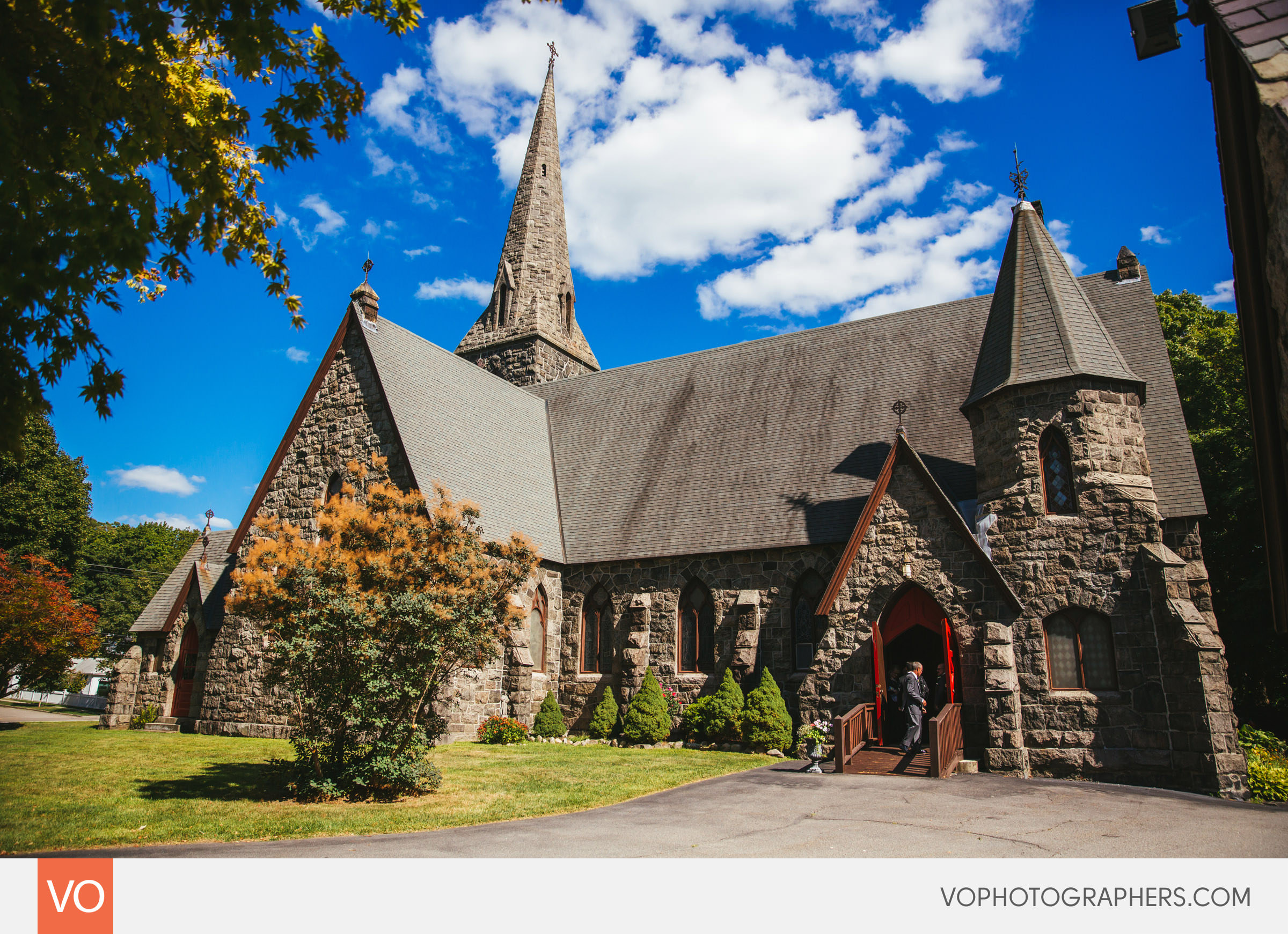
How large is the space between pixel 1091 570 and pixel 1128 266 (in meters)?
9.57

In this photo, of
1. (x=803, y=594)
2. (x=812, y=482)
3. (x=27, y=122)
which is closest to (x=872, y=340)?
(x=812, y=482)

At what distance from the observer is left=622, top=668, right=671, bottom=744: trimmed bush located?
18984mm

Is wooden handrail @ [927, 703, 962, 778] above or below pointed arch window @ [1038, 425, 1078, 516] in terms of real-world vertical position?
below

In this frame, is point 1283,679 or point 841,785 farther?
point 1283,679

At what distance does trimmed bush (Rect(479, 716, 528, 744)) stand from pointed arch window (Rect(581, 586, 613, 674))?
3026 millimetres

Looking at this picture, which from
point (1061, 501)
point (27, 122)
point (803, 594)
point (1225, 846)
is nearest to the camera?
point (27, 122)

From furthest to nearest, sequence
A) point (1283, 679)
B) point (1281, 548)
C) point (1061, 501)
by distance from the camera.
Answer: point (1283, 679) → point (1061, 501) → point (1281, 548)

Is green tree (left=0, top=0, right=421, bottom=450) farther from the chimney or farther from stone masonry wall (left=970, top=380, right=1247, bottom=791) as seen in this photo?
the chimney

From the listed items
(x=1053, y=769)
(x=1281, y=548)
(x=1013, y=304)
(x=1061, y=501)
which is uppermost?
(x=1013, y=304)

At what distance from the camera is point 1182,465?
15750 mm

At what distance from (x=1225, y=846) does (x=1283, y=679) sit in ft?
54.7

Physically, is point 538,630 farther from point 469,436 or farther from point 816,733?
point 816,733

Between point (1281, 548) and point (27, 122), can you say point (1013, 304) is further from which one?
point (27, 122)

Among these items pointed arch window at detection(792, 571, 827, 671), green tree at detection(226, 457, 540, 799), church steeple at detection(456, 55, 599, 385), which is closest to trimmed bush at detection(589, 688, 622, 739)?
pointed arch window at detection(792, 571, 827, 671)
